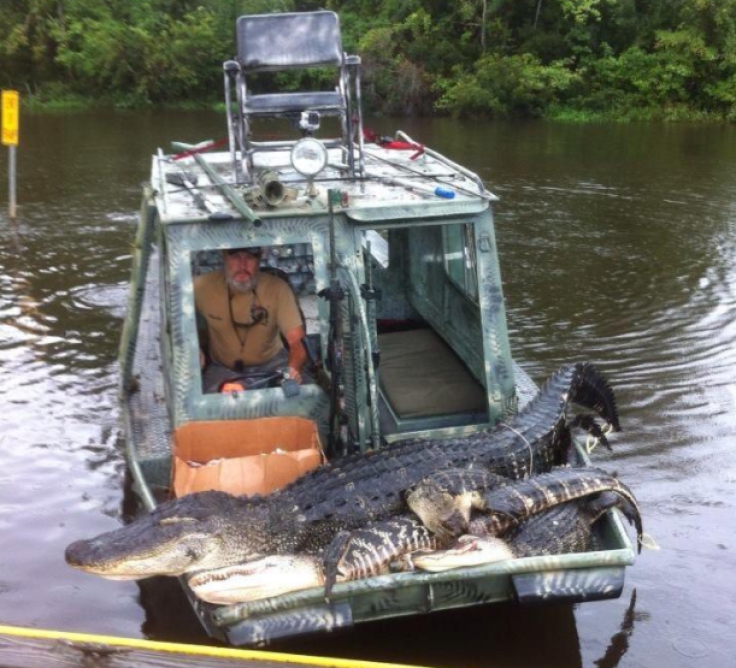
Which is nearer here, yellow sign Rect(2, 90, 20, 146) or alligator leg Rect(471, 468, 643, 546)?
alligator leg Rect(471, 468, 643, 546)

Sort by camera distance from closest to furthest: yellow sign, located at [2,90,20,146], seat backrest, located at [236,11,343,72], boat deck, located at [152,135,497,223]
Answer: boat deck, located at [152,135,497,223] → seat backrest, located at [236,11,343,72] → yellow sign, located at [2,90,20,146]

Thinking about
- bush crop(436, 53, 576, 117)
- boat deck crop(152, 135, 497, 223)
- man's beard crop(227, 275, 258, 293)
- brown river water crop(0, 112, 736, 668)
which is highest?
bush crop(436, 53, 576, 117)

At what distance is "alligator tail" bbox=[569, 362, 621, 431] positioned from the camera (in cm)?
599

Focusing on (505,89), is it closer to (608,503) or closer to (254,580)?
(608,503)

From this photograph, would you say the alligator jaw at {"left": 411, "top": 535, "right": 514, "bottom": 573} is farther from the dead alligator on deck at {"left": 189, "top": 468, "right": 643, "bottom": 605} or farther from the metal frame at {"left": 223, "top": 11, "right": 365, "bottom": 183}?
the metal frame at {"left": 223, "top": 11, "right": 365, "bottom": 183}

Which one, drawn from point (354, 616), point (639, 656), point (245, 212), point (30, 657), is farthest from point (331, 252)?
point (30, 657)

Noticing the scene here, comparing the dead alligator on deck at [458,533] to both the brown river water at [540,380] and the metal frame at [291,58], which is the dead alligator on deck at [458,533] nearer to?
the brown river water at [540,380]

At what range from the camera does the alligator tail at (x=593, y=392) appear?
5992mm

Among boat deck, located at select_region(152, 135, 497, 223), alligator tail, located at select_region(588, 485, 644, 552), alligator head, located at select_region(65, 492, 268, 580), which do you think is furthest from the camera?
boat deck, located at select_region(152, 135, 497, 223)

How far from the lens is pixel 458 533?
14.6 feet

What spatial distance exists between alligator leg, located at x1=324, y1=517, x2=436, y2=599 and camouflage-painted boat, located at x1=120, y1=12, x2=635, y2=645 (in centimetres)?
10

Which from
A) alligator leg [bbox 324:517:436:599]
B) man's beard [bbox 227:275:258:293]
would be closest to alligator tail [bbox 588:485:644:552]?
alligator leg [bbox 324:517:436:599]

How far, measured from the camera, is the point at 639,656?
196 inches

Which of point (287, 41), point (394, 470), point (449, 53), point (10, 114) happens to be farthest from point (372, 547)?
point (449, 53)
